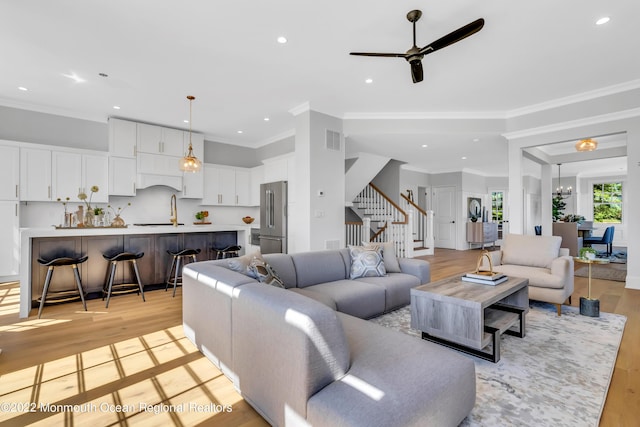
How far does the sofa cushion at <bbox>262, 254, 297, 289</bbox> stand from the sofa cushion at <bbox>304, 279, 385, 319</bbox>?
0.21 meters

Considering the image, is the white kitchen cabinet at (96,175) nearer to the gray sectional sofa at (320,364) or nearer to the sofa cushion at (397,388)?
the gray sectional sofa at (320,364)

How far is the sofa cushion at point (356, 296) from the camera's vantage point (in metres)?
2.98

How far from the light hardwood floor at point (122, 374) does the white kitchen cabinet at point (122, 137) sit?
3.16 metres

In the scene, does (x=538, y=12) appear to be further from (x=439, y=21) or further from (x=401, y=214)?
(x=401, y=214)

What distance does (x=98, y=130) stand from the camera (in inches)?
235

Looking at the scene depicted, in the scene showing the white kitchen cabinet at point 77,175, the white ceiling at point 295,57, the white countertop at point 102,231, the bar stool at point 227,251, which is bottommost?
the bar stool at point 227,251

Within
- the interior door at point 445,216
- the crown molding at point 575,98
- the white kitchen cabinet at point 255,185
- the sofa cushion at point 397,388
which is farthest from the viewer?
the interior door at point 445,216

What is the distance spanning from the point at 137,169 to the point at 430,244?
7741 mm

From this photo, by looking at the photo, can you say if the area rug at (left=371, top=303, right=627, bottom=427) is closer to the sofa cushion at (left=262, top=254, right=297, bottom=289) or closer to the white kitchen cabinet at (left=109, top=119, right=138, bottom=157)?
the sofa cushion at (left=262, top=254, right=297, bottom=289)

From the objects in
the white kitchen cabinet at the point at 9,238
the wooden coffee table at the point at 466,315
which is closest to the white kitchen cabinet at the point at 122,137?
the white kitchen cabinet at the point at 9,238

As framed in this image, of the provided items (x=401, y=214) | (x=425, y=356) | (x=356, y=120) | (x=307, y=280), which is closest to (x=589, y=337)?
(x=425, y=356)

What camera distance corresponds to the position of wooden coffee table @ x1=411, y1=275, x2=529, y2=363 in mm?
2344

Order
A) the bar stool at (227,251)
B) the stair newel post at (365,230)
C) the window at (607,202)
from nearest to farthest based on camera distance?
1. the bar stool at (227,251)
2. the stair newel post at (365,230)
3. the window at (607,202)

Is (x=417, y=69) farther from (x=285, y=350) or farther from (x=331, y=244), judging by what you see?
(x=331, y=244)
